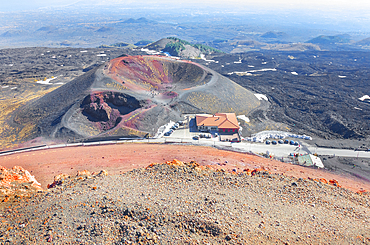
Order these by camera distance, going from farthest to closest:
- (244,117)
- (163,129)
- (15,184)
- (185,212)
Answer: (244,117)
(163,129)
(15,184)
(185,212)

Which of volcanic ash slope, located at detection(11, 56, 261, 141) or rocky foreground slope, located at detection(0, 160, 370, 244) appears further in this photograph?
volcanic ash slope, located at detection(11, 56, 261, 141)

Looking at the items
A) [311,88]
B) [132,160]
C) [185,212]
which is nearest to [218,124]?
[132,160]

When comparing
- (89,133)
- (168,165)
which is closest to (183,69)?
(89,133)

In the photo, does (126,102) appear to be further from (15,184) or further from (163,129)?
(15,184)

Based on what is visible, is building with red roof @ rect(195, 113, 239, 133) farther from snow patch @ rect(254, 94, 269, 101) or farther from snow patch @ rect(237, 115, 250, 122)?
snow patch @ rect(254, 94, 269, 101)

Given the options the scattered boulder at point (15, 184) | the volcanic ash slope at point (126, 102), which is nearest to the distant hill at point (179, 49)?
the volcanic ash slope at point (126, 102)

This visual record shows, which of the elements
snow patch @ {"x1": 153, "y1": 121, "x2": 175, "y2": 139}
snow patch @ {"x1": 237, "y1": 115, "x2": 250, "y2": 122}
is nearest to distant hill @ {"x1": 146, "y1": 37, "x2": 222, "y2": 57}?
snow patch @ {"x1": 237, "y1": 115, "x2": 250, "y2": 122}

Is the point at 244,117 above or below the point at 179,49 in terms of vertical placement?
below
